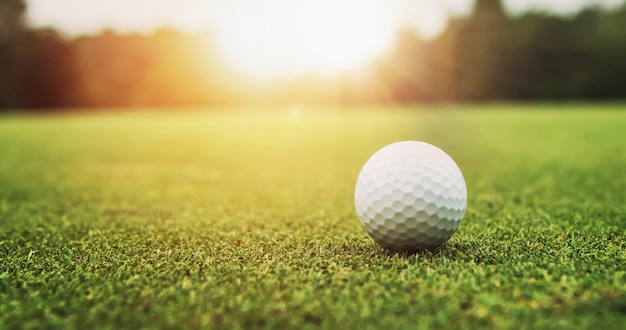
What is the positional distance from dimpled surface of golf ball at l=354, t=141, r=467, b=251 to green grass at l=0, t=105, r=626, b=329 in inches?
4.1

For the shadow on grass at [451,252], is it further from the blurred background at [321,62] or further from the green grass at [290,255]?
the blurred background at [321,62]

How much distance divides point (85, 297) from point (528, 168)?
5.17 metres

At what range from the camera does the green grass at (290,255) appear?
1822 millimetres

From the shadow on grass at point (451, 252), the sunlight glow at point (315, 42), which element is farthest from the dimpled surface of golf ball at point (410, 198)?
the sunlight glow at point (315, 42)

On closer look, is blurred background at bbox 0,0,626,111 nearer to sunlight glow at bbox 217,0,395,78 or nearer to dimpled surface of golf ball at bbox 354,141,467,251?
sunlight glow at bbox 217,0,395,78

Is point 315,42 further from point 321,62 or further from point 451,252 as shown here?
point 451,252

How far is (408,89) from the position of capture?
1278 inches

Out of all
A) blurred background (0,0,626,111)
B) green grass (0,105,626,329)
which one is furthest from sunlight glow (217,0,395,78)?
green grass (0,105,626,329)

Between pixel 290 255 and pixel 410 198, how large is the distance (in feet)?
2.17

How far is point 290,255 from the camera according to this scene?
2.50m

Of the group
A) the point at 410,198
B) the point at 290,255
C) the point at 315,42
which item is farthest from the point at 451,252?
the point at 315,42

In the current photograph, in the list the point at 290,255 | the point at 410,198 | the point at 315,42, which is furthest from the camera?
the point at 315,42

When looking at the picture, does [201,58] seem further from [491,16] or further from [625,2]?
[625,2]

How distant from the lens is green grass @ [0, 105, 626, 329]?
182cm
